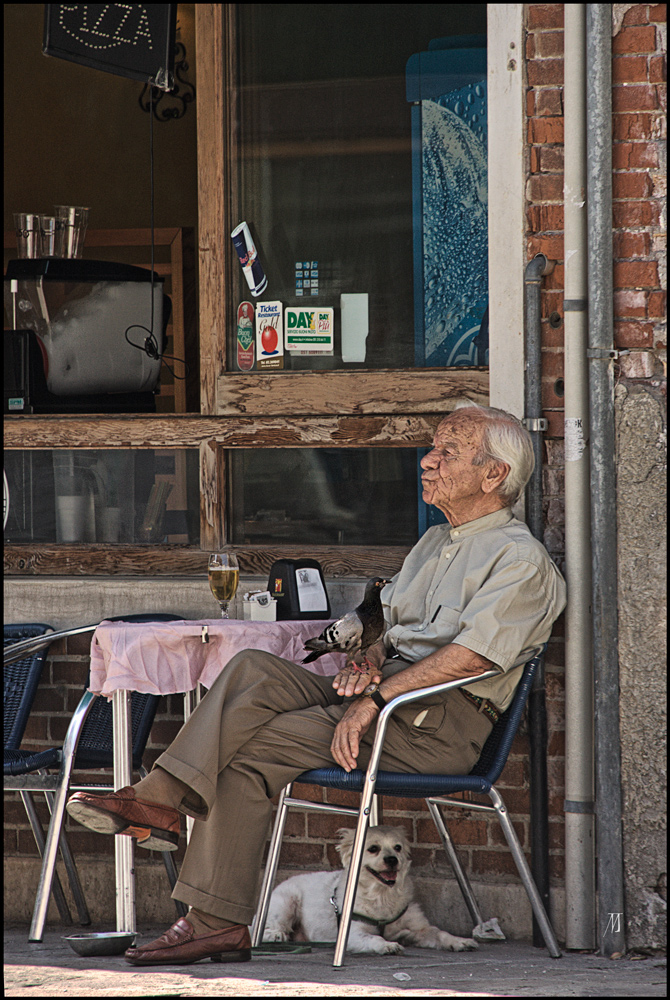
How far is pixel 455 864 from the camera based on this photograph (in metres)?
3.46

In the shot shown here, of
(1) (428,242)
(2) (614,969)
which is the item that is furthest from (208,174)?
(2) (614,969)

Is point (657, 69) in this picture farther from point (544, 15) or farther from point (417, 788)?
point (417, 788)

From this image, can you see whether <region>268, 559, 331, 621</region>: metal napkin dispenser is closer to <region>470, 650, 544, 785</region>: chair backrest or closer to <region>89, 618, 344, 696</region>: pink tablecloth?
<region>89, 618, 344, 696</region>: pink tablecloth

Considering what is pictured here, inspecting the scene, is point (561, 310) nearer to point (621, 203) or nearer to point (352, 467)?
point (621, 203)

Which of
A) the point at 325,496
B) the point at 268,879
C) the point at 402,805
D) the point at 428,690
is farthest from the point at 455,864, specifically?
the point at 325,496

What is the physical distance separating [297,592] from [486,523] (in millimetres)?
669

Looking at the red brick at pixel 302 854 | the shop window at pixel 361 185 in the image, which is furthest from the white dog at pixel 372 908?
the shop window at pixel 361 185

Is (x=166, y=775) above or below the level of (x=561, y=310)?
below

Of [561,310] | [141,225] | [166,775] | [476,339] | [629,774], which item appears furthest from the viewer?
[141,225]

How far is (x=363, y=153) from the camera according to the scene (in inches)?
161

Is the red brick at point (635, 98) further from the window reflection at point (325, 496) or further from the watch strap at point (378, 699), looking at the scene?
the watch strap at point (378, 699)

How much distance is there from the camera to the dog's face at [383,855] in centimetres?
331

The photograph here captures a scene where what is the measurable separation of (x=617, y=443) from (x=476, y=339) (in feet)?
2.76

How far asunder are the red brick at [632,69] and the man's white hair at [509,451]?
1070mm
